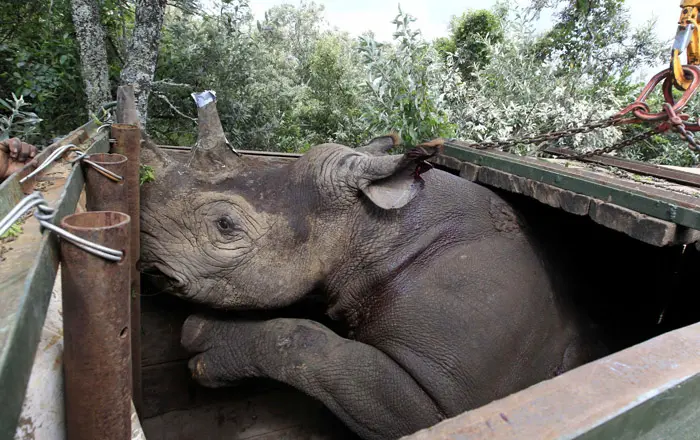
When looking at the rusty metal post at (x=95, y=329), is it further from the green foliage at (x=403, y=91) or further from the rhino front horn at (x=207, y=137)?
the green foliage at (x=403, y=91)

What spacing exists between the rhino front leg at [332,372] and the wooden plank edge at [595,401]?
1369 millimetres

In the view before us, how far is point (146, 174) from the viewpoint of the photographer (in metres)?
2.44

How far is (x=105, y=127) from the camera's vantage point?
235cm

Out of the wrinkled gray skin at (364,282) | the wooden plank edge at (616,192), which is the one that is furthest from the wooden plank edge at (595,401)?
the wrinkled gray skin at (364,282)

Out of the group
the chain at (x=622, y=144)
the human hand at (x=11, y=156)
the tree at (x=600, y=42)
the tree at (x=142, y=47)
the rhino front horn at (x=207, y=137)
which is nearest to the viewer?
the human hand at (x=11, y=156)

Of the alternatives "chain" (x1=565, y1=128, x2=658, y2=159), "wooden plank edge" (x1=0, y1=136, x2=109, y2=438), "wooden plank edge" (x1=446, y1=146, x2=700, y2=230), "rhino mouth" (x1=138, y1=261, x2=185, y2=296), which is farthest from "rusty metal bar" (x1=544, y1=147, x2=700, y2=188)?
"wooden plank edge" (x1=0, y1=136, x2=109, y2=438)

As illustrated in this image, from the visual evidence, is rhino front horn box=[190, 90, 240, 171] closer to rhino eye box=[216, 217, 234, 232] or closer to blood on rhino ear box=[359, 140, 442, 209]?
rhino eye box=[216, 217, 234, 232]

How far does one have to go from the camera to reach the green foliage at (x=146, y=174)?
2.42 meters

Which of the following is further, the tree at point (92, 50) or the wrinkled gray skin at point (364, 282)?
the tree at point (92, 50)

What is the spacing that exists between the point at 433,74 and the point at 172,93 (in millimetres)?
3490

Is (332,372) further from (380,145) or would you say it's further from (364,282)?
(380,145)

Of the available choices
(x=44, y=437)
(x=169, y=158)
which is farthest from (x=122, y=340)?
(x=169, y=158)

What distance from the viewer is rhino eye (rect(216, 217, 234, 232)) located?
8.31 feet

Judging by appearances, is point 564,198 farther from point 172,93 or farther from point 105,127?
point 172,93
